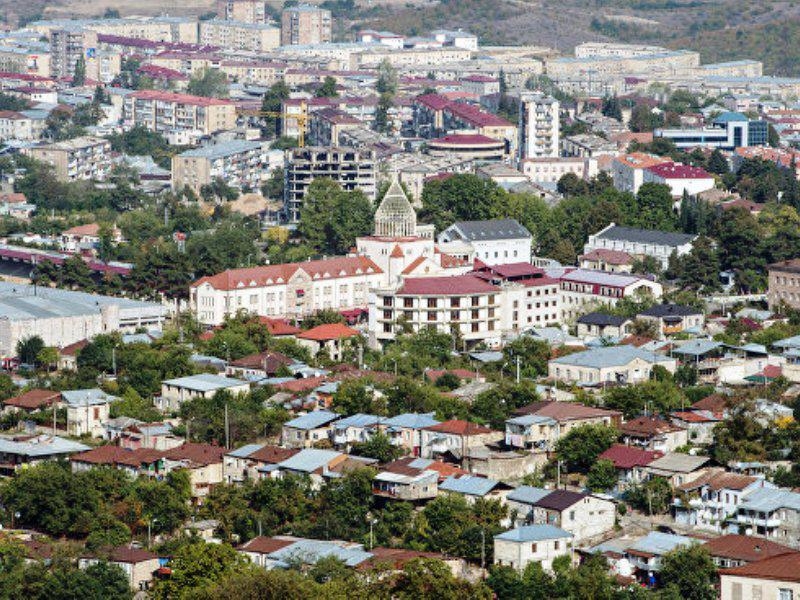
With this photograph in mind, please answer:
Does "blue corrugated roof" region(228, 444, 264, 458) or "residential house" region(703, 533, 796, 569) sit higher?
"residential house" region(703, 533, 796, 569)

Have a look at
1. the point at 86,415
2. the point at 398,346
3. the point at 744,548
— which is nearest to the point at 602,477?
the point at 744,548

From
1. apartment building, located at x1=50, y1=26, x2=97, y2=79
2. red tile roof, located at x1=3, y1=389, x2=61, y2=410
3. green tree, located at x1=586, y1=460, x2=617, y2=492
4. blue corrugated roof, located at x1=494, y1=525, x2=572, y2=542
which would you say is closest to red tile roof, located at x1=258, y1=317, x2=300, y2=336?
red tile roof, located at x1=3, y1=389, x2=61, y2=410

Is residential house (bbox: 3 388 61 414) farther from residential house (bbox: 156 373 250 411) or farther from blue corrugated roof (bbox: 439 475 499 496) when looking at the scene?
blue corrugated roof (bbox: 439 475 499 496)

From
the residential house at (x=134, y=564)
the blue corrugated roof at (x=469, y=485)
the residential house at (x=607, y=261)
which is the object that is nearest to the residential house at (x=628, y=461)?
the blue corrugated roof at (x=469, y=485)

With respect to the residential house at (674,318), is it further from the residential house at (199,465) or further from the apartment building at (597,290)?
the residential house at (199,465)

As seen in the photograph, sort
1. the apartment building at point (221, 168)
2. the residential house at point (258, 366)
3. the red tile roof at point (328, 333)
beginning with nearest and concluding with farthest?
the residential house at point (258, 366)
the red tile roof at point (328, 333)
the apartment building at point (221, 168)

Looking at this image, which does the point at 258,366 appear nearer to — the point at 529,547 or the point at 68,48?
the point at 529,547

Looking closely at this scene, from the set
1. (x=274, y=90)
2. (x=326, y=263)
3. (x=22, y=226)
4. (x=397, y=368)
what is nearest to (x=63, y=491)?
(x=397, y=368)

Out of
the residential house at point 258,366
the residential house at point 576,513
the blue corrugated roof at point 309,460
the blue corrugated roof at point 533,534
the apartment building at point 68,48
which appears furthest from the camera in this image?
the apartment building at point 68,48
